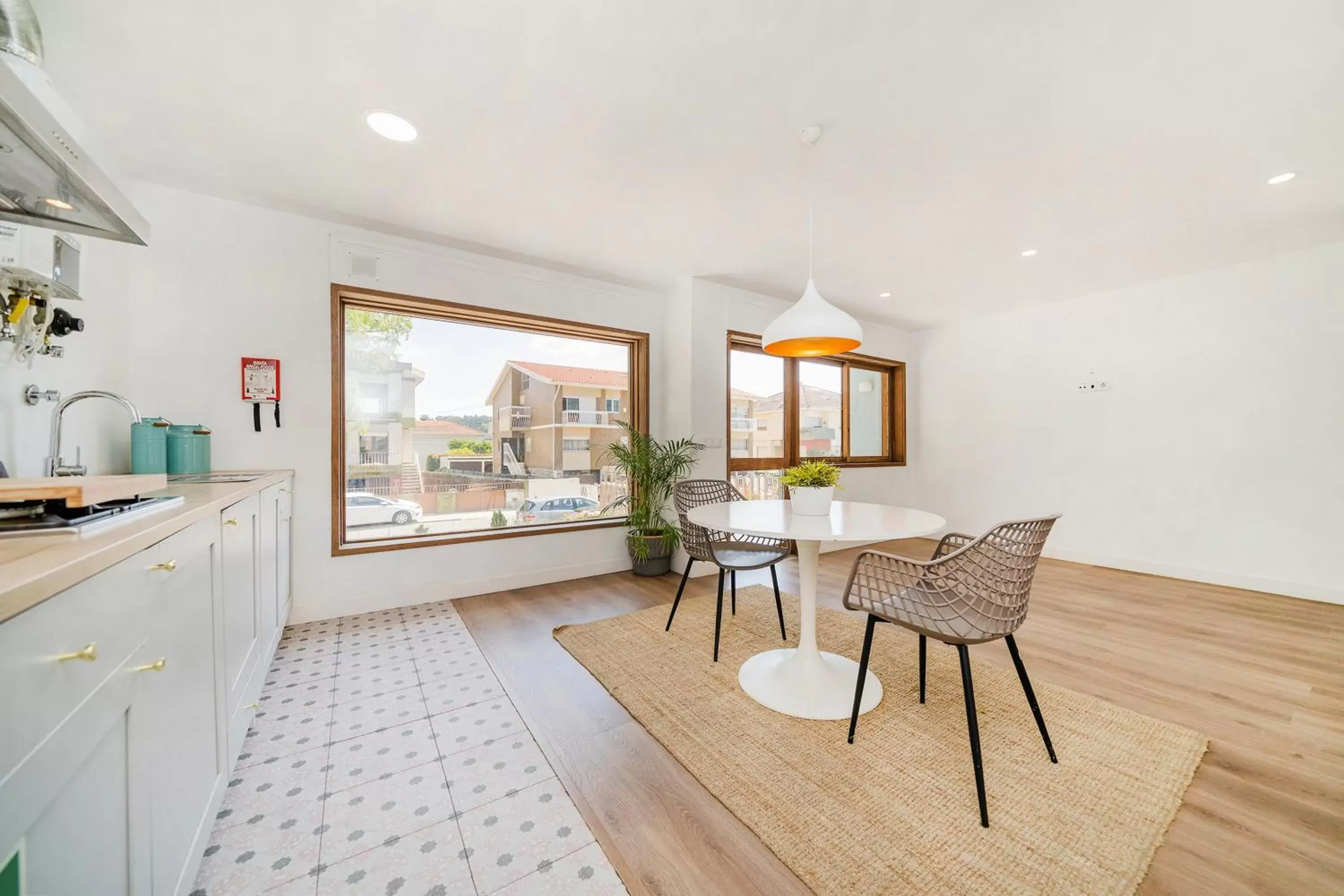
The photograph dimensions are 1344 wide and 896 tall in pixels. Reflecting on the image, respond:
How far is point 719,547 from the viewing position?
287cm

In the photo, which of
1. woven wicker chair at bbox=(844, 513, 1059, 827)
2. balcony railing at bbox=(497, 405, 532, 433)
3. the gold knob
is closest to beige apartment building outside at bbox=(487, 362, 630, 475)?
balcony railing at bbox=(497, 405, 532, 433)

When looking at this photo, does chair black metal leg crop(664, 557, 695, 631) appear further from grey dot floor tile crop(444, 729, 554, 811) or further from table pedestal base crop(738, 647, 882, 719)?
grey dot floor tile crop(444, 729, 554, 811)

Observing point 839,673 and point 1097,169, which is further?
point 1097,169

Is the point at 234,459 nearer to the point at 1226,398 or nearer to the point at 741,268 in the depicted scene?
the point at 741,268

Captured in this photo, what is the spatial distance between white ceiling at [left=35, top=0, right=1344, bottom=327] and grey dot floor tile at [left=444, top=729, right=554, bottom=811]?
8.38 feet

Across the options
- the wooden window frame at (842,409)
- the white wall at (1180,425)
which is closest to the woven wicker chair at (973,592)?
the wooden window frame at (842,409)

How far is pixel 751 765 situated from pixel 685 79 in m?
2.55

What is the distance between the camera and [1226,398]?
13.1ft

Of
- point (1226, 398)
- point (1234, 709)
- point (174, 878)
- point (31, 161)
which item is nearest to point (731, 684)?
point (174, 878)

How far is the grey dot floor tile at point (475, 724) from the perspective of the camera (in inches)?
75.5

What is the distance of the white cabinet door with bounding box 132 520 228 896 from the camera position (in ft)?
3.18

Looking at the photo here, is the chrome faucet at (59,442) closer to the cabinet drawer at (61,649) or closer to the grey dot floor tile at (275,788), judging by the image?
the grey dot floor tile at (275,788)

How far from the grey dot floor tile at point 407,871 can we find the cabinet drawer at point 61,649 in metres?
0.89

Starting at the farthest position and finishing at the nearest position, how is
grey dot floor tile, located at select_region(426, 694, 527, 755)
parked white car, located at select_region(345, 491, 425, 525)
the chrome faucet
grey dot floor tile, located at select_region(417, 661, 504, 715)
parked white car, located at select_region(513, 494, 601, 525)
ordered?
parked white car, located at select_region(513, 494, 601, 525), parked white car, located at select_region(345, 491, 425, 525), grey dot floor tile, located at select_region(417, 661, 504, 715), grey dot floor tile, located at select_region(426, 694, 527, 755), the chrome faucet
